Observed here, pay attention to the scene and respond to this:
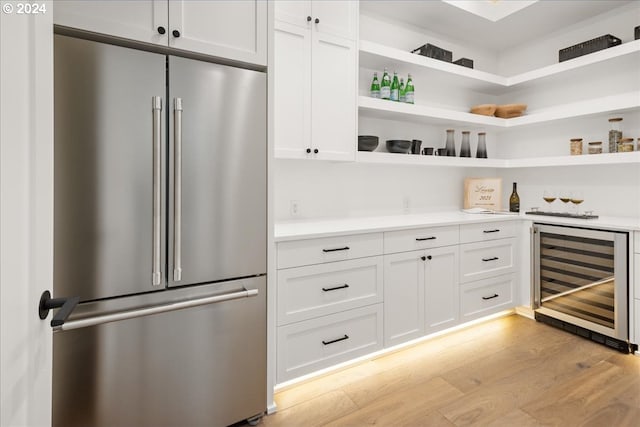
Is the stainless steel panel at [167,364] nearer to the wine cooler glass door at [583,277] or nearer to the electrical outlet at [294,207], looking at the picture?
the electrical outlet at [294,207]

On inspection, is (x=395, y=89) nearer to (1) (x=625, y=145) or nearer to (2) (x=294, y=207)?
(2) (x=294, y=207)

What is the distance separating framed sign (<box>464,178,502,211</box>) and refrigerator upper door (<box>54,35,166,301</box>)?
3007 mm

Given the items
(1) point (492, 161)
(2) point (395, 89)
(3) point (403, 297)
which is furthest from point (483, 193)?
(3) point (403, 297)

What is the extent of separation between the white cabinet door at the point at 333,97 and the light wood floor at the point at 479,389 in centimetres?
153

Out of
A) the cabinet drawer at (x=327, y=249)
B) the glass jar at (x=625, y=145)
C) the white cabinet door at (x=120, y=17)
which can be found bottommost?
the cabinet drawer at (x=327, y=249)

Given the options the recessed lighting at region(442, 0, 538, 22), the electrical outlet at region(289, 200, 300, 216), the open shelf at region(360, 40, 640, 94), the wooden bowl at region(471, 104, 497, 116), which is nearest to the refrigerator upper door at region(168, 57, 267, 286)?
the electrical outlet at region(289, 200, 300, 216)

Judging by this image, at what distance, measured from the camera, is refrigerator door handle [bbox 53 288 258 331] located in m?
1.29

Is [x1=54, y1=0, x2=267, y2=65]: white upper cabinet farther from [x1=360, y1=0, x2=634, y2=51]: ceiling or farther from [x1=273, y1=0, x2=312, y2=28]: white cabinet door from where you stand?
[x1=360, y1=0, x2=634, y2=51]: ceiling

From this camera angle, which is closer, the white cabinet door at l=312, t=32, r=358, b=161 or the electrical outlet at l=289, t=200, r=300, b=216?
the white cabinet door at l=312, t=32, r=358, b=161

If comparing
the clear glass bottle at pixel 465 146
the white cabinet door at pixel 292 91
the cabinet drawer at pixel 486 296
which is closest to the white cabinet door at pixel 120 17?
the white cabinet door at pixel 292 91

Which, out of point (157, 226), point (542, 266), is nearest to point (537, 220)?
point (542, 266)

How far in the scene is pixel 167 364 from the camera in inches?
59.1

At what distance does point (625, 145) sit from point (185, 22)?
10.7 feet

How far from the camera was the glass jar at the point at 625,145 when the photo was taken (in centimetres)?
263
